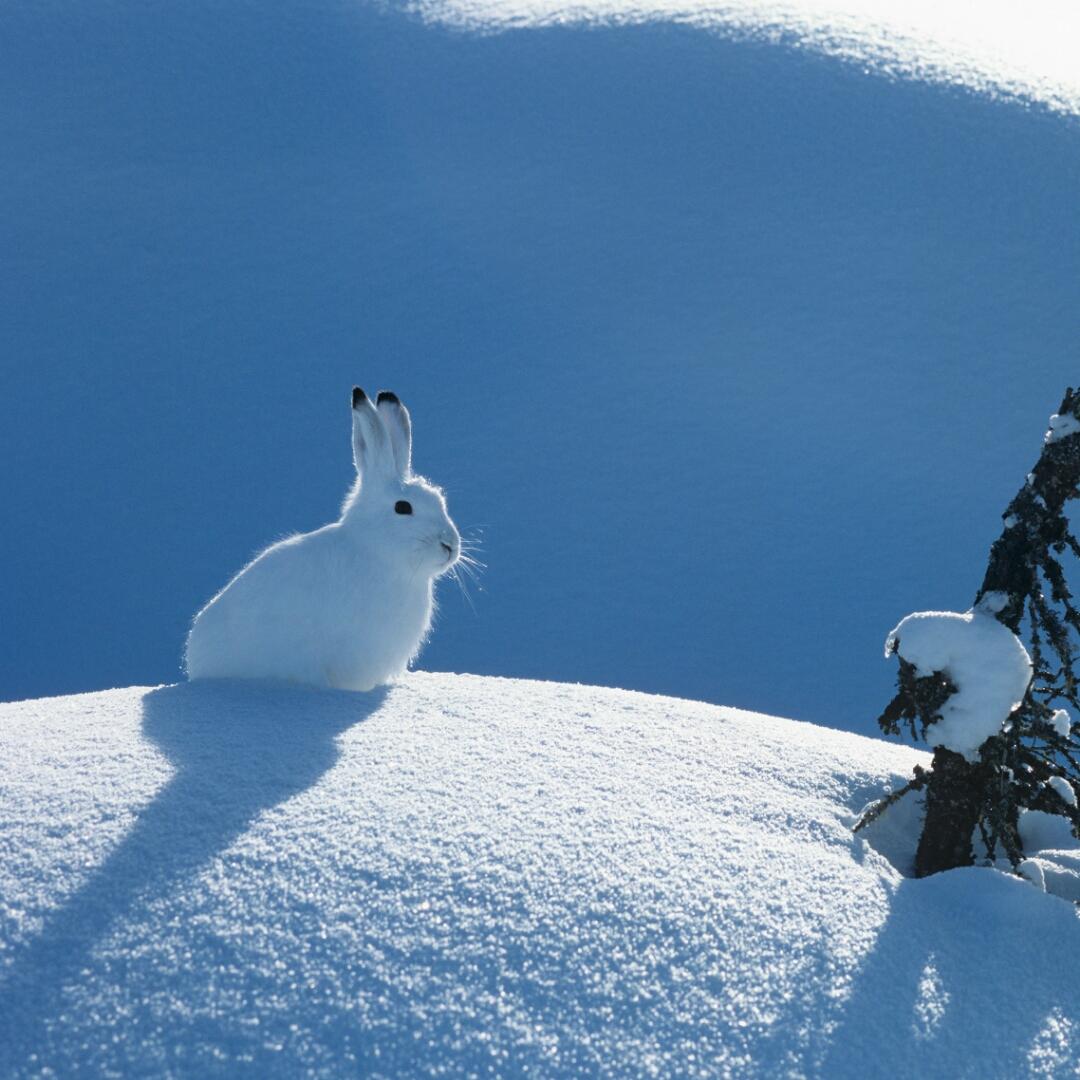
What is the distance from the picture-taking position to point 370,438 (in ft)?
12.8

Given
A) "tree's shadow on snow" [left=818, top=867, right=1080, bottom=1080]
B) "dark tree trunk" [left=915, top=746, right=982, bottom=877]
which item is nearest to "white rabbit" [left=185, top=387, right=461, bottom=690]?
"dark tree trunk" [left=915, top=746, right=982, bottom=877]

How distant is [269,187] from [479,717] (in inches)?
337

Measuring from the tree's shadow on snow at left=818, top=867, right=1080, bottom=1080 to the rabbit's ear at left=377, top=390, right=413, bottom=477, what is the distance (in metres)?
2.24

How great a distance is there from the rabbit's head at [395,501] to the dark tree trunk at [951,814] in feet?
6.05

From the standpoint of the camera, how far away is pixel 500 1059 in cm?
167

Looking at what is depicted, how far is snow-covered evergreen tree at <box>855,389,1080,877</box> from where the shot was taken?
2.62 metres

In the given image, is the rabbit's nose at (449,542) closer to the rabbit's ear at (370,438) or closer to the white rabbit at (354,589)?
the white rabbit at (354,589)

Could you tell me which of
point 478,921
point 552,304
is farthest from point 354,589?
point 552,304

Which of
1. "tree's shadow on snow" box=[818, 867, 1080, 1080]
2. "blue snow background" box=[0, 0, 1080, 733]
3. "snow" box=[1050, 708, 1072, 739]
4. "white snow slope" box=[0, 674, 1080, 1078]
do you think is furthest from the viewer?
"blue snow background" box=[0, 0, 1080, 733]

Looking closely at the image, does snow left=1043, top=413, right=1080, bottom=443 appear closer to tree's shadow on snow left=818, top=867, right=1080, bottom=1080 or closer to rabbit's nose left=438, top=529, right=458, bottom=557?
tree's shadow on snow left=818, top=867, right=1080, bottom=1080

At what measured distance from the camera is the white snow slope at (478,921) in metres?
1.70

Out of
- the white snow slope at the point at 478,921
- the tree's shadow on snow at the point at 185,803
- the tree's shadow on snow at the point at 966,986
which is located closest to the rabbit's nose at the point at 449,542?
the tree's shadow on snow at the point at 185,803

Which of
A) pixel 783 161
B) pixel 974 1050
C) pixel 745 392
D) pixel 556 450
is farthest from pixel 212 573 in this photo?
pixel 974 1050

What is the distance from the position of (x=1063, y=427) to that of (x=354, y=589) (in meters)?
2.25
